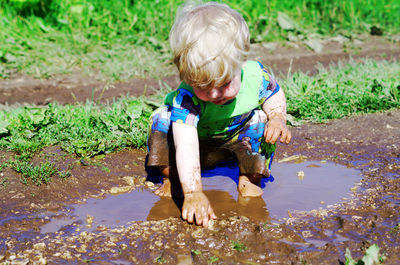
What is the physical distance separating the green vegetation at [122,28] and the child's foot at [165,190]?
266cm

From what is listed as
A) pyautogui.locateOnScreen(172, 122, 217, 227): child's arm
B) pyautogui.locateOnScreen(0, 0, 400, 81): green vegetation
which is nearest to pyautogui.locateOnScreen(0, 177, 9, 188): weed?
pyautogui.locateOnScreen(172, 122, 217, 227): child's arm

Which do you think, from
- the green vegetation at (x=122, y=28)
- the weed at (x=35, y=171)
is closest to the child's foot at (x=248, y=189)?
the weed at (x=35, y=171)

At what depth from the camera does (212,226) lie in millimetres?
2303

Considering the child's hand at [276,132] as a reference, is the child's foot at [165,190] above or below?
below

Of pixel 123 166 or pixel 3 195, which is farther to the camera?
pixel 123 166

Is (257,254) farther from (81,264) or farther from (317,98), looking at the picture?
(317,98)

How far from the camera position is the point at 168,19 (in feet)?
19.9

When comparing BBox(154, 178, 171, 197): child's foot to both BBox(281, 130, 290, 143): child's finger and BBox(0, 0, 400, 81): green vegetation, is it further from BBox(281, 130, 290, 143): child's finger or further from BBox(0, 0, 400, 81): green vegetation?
BBox(0, 0, 400, 81): green vegetation

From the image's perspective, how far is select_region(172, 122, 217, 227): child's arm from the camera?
230cm

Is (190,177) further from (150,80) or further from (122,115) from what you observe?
(150,80)

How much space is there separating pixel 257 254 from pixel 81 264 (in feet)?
2.35

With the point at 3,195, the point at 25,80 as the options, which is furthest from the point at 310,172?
the point at 25,80

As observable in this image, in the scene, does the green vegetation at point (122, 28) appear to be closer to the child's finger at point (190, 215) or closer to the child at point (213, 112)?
the child at point (213, 112)

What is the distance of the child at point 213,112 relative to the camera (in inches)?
85.1
